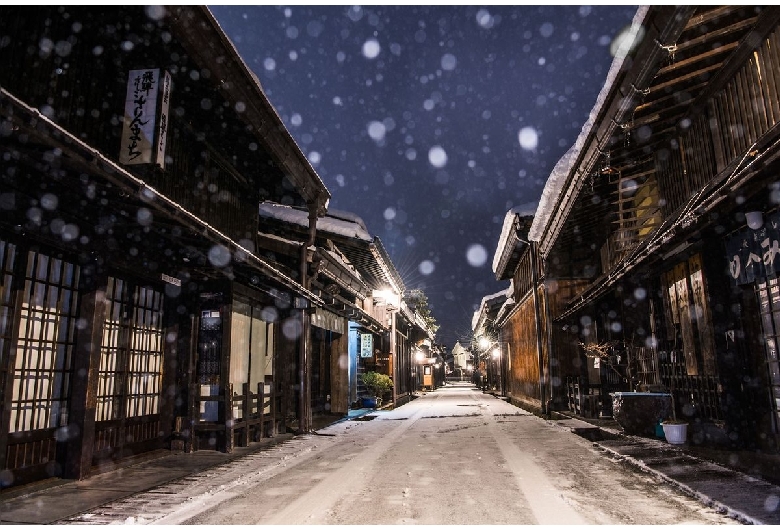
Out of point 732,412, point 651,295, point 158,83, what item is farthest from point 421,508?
point 651,295

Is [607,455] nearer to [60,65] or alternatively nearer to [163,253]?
[163,253]

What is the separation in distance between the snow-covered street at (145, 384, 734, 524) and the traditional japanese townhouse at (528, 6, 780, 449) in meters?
2.82

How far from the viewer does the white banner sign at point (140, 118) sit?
25.6ft

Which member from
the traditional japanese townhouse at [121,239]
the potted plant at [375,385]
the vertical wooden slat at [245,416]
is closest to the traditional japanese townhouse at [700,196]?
the traditional japanese townhouse at [121,239]

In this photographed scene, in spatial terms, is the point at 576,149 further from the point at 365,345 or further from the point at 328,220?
the point at 365,345

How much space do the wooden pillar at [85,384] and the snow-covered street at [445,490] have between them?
1.88m

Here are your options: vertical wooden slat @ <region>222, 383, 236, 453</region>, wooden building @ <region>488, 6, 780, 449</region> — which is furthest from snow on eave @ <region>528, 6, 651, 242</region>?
vertical wooden slat @ <region>222, 383, 236, 453</region>

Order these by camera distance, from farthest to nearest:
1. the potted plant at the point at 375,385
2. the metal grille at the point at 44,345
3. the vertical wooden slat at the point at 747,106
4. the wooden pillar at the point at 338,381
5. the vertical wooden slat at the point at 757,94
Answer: the potted plant at the point at 375,385, the wooden pillar at the point at 338,381, the vertical wooden slat at the point at 747,106, the vertical wooden slat at the point at 757,94, the metal grille at the point at 44,345

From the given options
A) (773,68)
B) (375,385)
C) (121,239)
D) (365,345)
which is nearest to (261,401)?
(121,239)

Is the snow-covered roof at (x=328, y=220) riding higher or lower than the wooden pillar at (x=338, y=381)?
higher

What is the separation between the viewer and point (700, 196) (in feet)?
25.4

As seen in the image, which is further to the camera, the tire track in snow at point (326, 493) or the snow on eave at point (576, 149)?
the snow on eave at point (576, 149)

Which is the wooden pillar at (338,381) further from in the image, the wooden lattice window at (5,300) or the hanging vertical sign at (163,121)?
the wooden lattice window at (5,300)

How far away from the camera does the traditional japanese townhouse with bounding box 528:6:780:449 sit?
6965 mm
